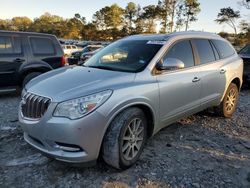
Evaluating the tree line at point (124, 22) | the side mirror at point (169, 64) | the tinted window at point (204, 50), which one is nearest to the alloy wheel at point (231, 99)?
the tinted window at point (204, 50)

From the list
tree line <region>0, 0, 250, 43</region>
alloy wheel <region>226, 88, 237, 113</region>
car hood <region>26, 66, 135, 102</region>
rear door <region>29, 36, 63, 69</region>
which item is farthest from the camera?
tree line <region>0, 0, 250, 43</region>

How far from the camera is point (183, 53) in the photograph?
4.84m

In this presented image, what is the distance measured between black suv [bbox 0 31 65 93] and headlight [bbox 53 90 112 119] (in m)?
5.10

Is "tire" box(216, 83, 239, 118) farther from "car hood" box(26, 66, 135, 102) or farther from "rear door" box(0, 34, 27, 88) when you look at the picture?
"rear door" box(0, 34, 27, 88)

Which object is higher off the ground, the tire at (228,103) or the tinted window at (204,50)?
the tinted window at (204,50)

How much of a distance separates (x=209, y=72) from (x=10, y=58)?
5205 mm

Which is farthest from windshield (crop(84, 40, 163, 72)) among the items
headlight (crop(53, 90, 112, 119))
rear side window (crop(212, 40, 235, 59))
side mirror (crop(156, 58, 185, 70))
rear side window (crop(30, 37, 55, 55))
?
rear side window (crop(30, 37, 55, 55))

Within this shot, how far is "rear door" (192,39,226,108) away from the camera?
203 inches

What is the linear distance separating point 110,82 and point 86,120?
2.09ft

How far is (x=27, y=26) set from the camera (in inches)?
3831

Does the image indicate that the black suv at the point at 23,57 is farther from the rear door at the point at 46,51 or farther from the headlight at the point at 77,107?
the headlight at the point at 77,107

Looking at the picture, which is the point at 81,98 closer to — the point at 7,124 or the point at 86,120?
the point at 86,120

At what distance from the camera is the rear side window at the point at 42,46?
833cm

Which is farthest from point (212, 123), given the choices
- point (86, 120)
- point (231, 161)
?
point (86, 120)
